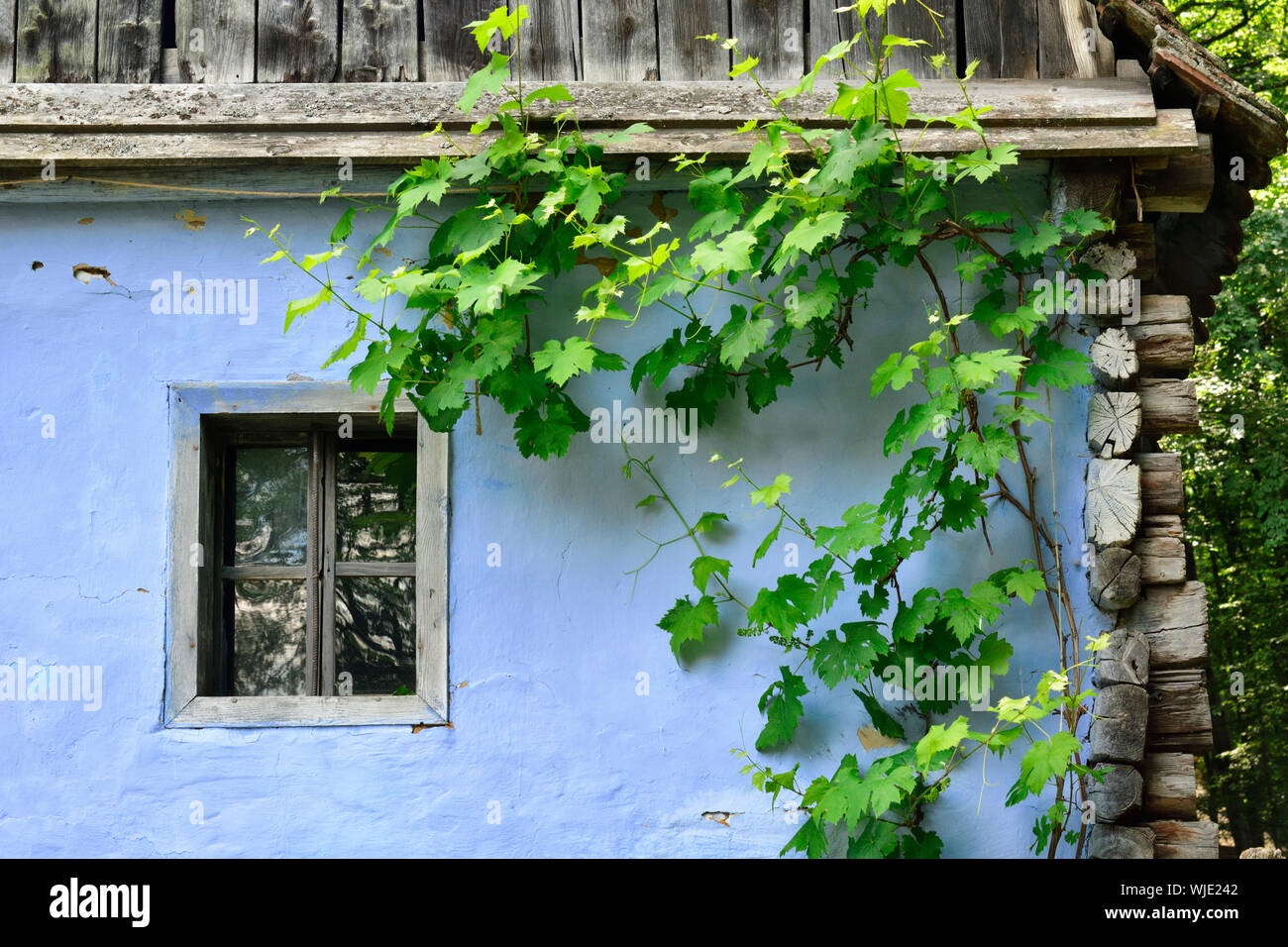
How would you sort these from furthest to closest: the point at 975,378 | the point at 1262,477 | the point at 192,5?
1. the point at 1262,477
2. the point at 192,5
3. the point at 975,378

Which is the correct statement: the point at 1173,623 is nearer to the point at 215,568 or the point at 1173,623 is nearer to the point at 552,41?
the point at 552,41

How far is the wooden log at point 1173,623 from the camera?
132 inches

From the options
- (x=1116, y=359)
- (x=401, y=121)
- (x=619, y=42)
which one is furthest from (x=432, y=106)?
(x=1116, y=359)

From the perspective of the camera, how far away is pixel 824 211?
123 inches

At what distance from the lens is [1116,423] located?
3410 millimetres

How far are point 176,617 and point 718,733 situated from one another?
5.93ft

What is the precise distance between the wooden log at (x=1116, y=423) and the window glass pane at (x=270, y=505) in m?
2.70

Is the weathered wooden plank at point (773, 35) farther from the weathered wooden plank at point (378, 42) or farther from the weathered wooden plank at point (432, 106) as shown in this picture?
the weathered wooden plank at point (378, 42)

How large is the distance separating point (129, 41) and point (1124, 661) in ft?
12.7

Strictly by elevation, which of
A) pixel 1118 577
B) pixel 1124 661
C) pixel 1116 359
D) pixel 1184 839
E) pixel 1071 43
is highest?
pixel 1071 43

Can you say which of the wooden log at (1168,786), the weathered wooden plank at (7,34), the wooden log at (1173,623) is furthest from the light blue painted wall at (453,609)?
the weathered wooden plank at (7,34)

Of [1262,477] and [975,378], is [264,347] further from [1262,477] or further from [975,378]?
[1262,477]

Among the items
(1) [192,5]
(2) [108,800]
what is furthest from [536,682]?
(1) [192,5]

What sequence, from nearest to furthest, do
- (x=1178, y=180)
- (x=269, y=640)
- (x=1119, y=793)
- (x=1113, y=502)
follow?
(x=1119, y=793), (x=1113, y=502), (x=1178, y=180), (x=269, y=640)
